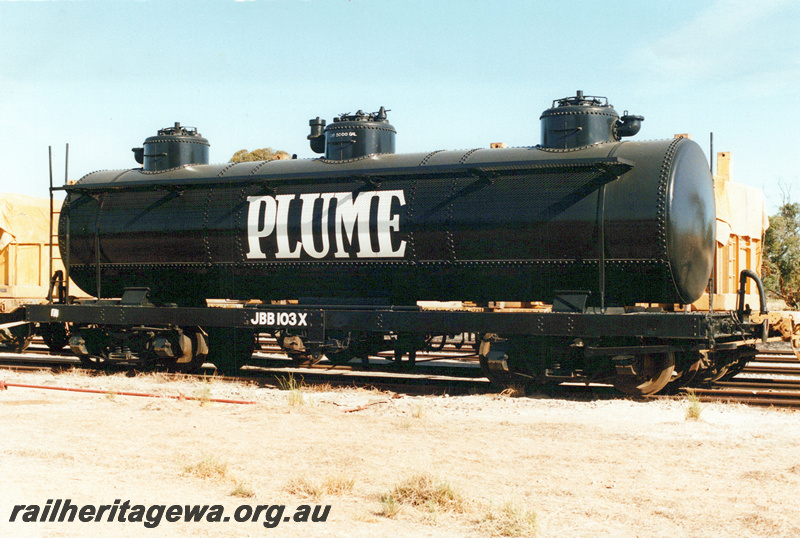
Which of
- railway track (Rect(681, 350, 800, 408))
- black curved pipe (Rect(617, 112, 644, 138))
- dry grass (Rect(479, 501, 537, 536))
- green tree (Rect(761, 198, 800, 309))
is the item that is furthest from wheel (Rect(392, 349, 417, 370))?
green tree (Rect(761, 198, 800, 309))

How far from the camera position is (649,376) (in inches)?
496

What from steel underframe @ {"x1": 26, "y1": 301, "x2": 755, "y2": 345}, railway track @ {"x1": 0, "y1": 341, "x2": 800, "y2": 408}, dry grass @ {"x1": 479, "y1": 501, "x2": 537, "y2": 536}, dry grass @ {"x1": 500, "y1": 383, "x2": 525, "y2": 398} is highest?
steel underframe @ {"x1": 26, "y1": 301, "x2": 755, "y2": 345}

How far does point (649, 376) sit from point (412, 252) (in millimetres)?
4102

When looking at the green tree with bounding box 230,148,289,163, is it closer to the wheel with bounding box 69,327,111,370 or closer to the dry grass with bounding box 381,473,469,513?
the wheel with bounding box 69,327,111,370

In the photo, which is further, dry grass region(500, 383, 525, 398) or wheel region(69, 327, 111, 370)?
wheel region(69, 327, 111, 370)

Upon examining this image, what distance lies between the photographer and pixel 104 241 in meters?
15.8

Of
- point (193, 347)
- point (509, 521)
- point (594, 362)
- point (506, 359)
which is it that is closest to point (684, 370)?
point (594, 362)

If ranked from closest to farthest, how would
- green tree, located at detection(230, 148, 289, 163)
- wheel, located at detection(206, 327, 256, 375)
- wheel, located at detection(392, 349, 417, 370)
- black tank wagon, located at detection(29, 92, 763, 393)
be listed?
black tank wagon, located at detection(29, 92, 763, 393) < wheel, located at detection(392, 349, 417, 370) < wheel, located at detection(206, 327, 256, 375) < green tree, located at detection(230, 148, 289, 163)

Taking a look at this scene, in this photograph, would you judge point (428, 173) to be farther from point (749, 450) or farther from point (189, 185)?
point (749, 450)

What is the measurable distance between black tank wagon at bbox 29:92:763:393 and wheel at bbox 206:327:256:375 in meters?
0.03

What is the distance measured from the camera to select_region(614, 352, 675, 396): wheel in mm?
12484

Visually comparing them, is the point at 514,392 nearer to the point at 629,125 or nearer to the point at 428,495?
the point at 629,125

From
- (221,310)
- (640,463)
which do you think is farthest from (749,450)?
(221,310)

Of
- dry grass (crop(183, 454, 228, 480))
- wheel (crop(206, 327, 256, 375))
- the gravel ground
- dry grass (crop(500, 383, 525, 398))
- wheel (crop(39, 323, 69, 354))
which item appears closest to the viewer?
the gravel ground
